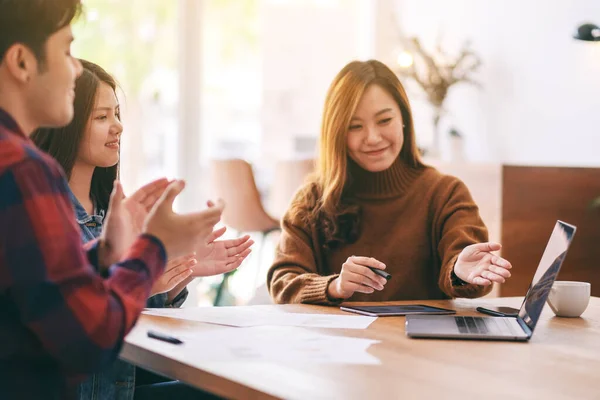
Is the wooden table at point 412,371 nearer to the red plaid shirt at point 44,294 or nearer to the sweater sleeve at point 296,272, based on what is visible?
the red plaid shirt at point 44,294

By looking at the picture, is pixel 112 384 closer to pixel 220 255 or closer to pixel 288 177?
pixel 220 255

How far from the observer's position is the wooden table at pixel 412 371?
102 centimetres

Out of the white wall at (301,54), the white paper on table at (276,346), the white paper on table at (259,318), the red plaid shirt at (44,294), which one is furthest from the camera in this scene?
the white wall at (301,54)

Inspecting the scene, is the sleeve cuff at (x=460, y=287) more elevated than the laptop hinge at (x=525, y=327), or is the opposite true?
the laptop hinge at (x=525, y=327)

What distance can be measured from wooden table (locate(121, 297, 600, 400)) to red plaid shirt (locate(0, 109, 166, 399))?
209 millimetres

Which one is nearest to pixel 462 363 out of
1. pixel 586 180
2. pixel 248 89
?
pixel 586 180

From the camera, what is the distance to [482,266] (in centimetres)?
172

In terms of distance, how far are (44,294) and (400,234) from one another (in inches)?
55.3

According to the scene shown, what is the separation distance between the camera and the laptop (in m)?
1.39

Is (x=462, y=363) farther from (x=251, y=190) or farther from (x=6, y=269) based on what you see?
(x=251, y=190)

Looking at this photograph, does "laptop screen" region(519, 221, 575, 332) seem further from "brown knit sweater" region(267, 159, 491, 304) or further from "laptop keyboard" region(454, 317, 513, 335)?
"brown knit sweater" region(267, 159, 491, 304)

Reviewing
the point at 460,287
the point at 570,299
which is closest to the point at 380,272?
the point at 460,287

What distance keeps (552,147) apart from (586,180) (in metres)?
0.55

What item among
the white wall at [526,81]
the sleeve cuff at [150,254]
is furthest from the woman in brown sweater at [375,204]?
the white wall at [526,81]
